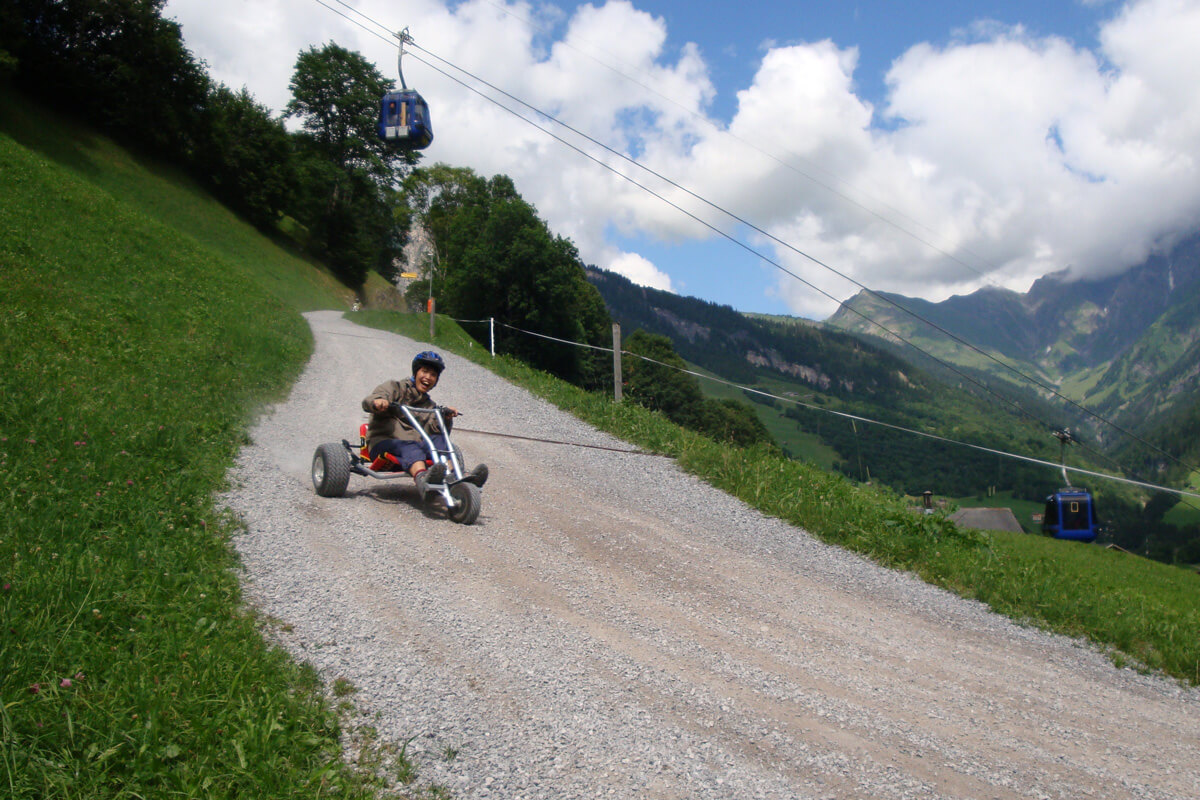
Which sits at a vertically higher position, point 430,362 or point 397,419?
point 430,362

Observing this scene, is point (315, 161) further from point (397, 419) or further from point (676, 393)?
point (397, 419)

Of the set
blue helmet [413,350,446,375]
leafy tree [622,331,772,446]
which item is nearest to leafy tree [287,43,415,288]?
leafy tree [622,331,772,446]

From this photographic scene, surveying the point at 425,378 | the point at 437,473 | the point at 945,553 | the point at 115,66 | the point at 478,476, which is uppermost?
the point at 115,66

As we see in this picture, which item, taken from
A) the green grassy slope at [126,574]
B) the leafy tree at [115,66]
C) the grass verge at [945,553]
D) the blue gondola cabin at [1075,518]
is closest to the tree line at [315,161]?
the leafy tree at [115,66]

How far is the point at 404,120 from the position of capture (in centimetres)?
1834

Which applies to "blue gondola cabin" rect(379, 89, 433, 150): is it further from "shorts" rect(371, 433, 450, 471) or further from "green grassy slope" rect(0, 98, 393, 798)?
"shorts" rect(371, 433, 450, 471)

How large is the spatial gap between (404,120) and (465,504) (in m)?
14.0

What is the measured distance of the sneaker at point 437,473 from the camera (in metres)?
7.57

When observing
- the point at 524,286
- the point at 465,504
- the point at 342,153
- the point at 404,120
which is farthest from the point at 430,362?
the point at 342,153

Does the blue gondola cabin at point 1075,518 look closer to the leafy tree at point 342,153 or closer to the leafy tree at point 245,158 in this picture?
the leafy tree at point 342,153

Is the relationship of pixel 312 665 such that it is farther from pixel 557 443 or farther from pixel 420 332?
pixel 420 332

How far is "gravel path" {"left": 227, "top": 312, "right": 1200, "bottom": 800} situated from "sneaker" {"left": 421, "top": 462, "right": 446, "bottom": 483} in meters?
0.38

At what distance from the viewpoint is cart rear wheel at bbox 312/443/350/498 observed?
7727mm

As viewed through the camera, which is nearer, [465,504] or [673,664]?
[673,664]
